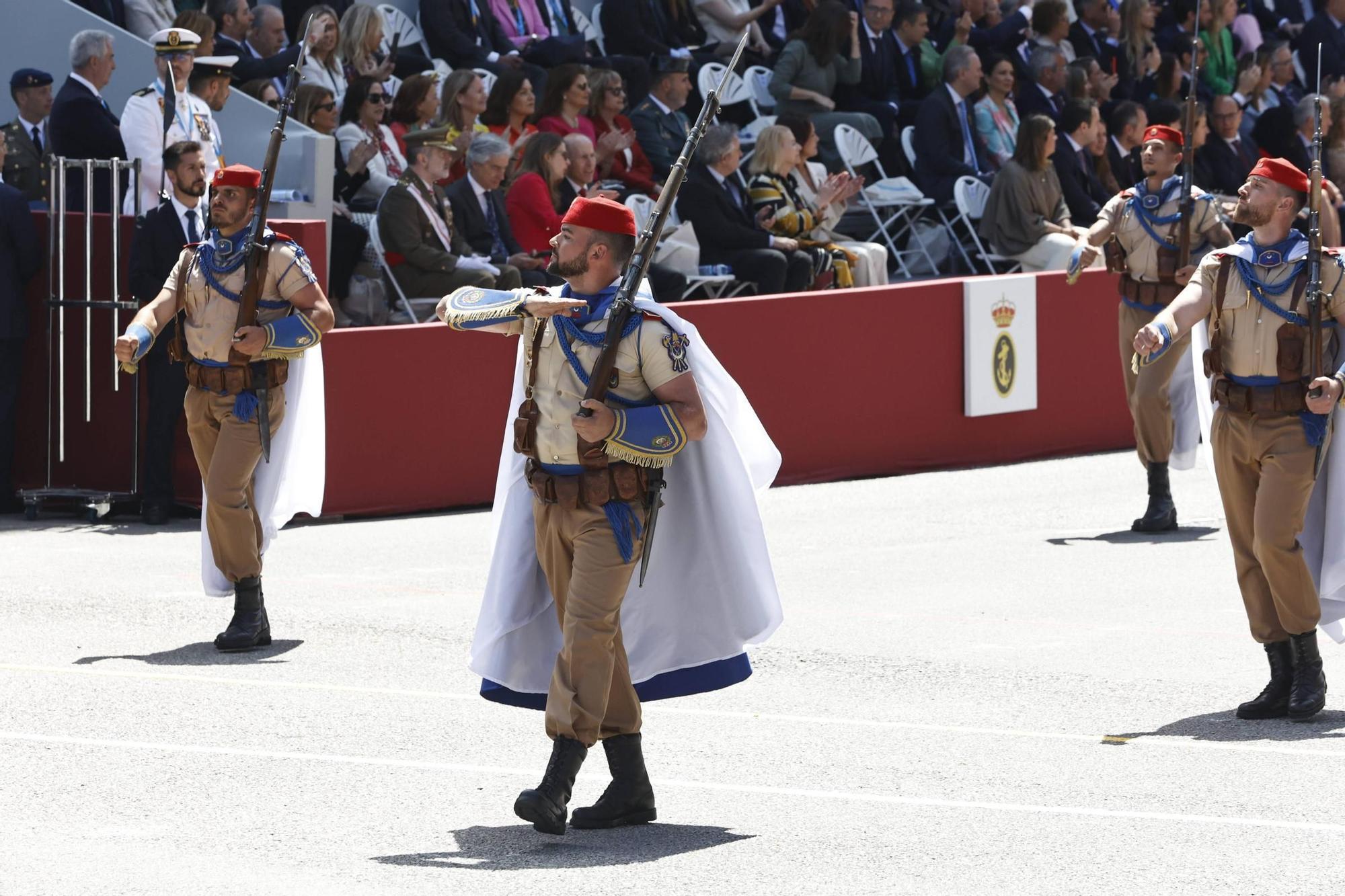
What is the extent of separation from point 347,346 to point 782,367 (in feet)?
11.0

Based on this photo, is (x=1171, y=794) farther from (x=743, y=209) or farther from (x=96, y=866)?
(x=743, y=209)

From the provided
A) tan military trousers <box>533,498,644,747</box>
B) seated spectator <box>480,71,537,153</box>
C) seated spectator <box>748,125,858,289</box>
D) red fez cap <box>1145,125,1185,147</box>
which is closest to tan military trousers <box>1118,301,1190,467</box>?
red fez cap <box>1145,125,1185,147</box>

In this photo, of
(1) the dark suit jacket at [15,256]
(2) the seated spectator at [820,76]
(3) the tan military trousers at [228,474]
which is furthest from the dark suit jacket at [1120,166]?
(3) the tan military trousers at [228,474]

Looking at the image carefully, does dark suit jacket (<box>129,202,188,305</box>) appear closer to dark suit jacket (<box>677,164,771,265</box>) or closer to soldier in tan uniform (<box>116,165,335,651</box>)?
soldier in tan uniform (<box>116,165,335,651</box>)

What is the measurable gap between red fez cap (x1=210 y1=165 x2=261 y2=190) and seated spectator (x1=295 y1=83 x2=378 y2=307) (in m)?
4.23

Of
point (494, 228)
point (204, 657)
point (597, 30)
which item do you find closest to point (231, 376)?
point (204, 657)

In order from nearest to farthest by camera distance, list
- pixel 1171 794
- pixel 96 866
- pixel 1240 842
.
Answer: pixel 96 866 → pixel 1240 842 → pixel 1171 794

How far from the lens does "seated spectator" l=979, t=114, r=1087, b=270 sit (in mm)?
17078

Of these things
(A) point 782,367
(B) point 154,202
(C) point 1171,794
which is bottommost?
(C) point 1171,794

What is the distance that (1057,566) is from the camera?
1182 cm

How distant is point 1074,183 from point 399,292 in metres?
6.97

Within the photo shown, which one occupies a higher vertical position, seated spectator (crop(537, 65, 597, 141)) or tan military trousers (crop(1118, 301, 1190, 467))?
seated spectator (crop(537, 65, 597, 141))

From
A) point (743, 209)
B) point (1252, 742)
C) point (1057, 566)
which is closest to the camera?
point (1252, 742)

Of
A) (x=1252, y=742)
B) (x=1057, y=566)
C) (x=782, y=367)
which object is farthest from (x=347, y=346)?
(x=1252, y=742)
